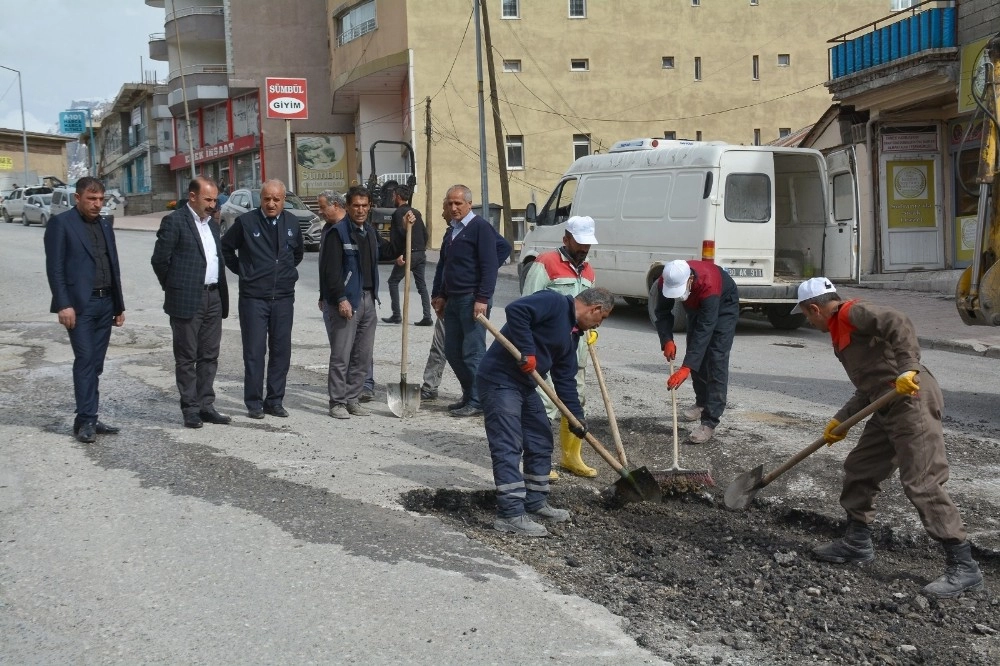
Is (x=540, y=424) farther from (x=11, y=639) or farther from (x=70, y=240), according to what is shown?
(x=70, y=240)

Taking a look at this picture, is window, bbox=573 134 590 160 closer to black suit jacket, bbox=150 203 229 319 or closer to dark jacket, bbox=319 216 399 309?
dark jacket, bbox=319 216 399 309

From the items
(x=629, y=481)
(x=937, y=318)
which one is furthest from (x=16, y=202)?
(x=629, y=481)

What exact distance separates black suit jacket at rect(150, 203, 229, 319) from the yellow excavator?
6508 mm

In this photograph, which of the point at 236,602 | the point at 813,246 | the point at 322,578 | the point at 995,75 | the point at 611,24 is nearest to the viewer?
the point at 236,602

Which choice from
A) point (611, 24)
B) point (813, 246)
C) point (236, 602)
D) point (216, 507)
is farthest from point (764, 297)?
point (611, 24)

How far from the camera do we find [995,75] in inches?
379

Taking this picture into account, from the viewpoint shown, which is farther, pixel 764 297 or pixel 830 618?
pixel 764 297

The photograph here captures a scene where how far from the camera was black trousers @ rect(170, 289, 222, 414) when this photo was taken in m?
7.77

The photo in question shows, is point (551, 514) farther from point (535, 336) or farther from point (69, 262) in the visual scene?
point (69, 262)

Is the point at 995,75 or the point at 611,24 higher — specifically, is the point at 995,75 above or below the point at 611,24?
below

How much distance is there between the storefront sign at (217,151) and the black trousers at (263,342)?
137 feet

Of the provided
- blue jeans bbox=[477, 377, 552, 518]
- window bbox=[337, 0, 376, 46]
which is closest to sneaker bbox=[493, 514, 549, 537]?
blue jeans bbox=[477, 377, 552, 518]

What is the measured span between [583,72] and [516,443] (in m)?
32.4

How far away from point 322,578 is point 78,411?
11.2 feet
